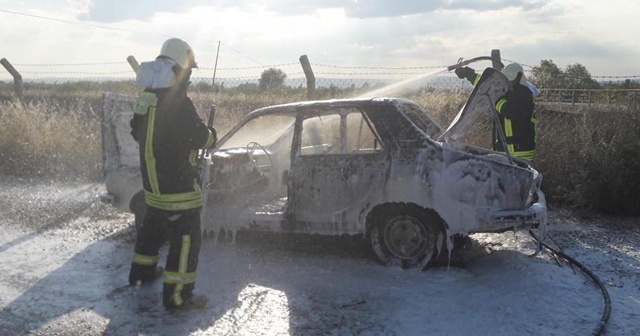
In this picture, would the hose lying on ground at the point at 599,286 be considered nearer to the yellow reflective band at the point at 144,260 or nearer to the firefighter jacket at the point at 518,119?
the firefighter jacket at the point at 518,119

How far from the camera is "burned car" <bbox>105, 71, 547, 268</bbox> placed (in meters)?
5.75

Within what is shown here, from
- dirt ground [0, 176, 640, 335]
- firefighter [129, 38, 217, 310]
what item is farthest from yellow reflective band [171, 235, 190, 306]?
dirt ground [0, 176, 640, 335]

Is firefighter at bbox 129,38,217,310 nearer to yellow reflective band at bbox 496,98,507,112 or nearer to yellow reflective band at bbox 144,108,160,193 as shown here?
yellow reflective band at bbox 144,108,160,193

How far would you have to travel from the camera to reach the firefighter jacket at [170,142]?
491cm

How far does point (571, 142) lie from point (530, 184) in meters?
3.94

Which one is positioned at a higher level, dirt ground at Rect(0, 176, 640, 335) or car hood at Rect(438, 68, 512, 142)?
car hood at Rect(438, 68, 512, 142)

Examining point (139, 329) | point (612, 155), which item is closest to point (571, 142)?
point (612, 155)

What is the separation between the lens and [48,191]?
33.3 ft

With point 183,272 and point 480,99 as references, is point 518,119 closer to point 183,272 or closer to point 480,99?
point 480,99

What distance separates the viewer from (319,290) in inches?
215

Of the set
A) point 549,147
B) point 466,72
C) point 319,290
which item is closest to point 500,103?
point 466,72

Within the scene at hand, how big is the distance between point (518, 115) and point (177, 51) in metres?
3.97

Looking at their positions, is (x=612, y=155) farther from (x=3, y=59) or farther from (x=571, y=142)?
(x=3, y=59)

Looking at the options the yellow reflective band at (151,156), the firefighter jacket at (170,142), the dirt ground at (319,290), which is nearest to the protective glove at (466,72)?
the dirt ground at (319,290)
